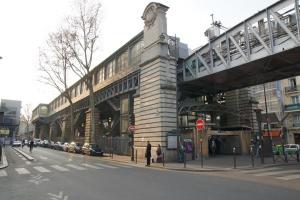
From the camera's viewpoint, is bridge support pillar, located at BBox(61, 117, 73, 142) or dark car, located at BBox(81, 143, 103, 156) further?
bridge support pillar, located at BBox(61, 117, 73, 142)

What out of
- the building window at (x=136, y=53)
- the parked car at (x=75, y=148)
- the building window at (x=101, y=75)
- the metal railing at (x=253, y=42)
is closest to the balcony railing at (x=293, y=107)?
the metal railing at (x=253, y=42)

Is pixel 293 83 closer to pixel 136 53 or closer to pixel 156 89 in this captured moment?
pixel 136 53

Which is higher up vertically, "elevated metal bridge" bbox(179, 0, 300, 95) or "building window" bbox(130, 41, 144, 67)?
"building window" bbox(130, 41, 144, 67)

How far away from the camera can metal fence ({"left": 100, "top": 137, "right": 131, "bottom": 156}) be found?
32.0 m

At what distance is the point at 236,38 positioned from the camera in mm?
21875

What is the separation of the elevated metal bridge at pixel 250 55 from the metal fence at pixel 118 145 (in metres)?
8.98

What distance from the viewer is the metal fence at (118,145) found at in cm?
3200

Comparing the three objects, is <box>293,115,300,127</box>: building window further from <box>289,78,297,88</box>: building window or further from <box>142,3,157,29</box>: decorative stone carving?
<box>142,3,157,29</box>: decorative stone carving

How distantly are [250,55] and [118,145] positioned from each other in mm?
19980

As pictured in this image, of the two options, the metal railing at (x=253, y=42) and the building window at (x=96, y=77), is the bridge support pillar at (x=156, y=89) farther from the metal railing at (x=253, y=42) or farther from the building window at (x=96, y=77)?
the building window at (x=96, y=77)

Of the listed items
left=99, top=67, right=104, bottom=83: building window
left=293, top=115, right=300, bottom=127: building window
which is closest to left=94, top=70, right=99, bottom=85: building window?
left=99, top=67, right=104, bottom=83: building window

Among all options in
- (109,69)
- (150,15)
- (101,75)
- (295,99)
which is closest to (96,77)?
(101,75)

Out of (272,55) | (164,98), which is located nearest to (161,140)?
(164,98)

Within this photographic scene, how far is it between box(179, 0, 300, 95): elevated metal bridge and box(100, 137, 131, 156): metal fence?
8.98m
